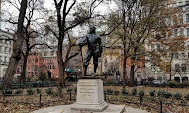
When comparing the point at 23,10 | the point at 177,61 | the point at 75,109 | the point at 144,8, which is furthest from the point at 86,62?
the point at 177,61

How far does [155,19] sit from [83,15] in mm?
→ 8601

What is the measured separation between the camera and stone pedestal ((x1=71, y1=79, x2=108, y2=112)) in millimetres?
7605

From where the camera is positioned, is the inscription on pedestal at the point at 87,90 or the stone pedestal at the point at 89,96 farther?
the inscription on pedestal at the point at 87,90

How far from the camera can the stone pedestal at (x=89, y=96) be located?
25.0 ft

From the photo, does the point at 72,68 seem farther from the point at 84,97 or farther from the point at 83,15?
the point at 84,97

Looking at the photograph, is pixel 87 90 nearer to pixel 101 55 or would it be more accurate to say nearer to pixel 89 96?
pixel 89 96

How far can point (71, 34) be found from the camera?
24656 millimetres

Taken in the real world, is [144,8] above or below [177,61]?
above

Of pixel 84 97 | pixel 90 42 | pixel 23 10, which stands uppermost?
pixel 23 10

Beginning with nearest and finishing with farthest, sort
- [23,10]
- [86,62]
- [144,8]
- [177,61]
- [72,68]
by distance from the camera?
[86,62] < [23,10] < [144,8] < [177,61] < [72,68]

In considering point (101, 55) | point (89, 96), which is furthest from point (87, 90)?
point (101, 55)

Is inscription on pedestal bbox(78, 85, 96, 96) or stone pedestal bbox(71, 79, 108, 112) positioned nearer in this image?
stone pedestal bbox(71, 79, 108, 112)

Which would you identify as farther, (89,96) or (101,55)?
(101,55)

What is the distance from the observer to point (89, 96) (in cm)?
781
